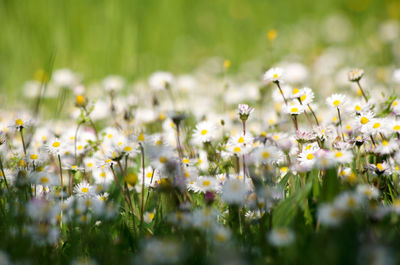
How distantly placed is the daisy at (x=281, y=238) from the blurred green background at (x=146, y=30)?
2992mm

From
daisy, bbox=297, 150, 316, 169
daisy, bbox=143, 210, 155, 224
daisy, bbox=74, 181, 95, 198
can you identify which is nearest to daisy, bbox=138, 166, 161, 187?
daisy, bbox=143, 210, 155, 224

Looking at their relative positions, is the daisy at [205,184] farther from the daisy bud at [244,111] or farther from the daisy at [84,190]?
the daisy at [84,190]

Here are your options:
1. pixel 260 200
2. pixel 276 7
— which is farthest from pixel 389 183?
pixel 276 7

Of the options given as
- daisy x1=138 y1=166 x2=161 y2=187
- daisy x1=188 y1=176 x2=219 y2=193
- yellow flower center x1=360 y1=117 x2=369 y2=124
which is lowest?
daisy x1=188 y1=176 x2=219 y2=193

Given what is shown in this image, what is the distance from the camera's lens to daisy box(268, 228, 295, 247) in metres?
1.14

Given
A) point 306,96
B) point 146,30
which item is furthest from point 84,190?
→ point 146,30

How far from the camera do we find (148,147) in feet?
5.59

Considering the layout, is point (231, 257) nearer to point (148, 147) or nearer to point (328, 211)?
point (328, 211)

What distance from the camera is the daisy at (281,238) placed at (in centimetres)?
114

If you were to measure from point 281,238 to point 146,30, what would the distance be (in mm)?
5107

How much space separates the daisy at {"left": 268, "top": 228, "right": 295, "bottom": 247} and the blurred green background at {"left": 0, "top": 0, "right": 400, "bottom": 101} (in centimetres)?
299

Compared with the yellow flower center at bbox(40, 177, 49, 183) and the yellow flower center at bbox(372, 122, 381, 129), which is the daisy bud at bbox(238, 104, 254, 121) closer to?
the yellow flower center at bbox(372, 122, 381, 129)

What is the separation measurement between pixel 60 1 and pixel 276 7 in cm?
364

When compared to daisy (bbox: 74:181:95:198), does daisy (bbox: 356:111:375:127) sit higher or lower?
higher
